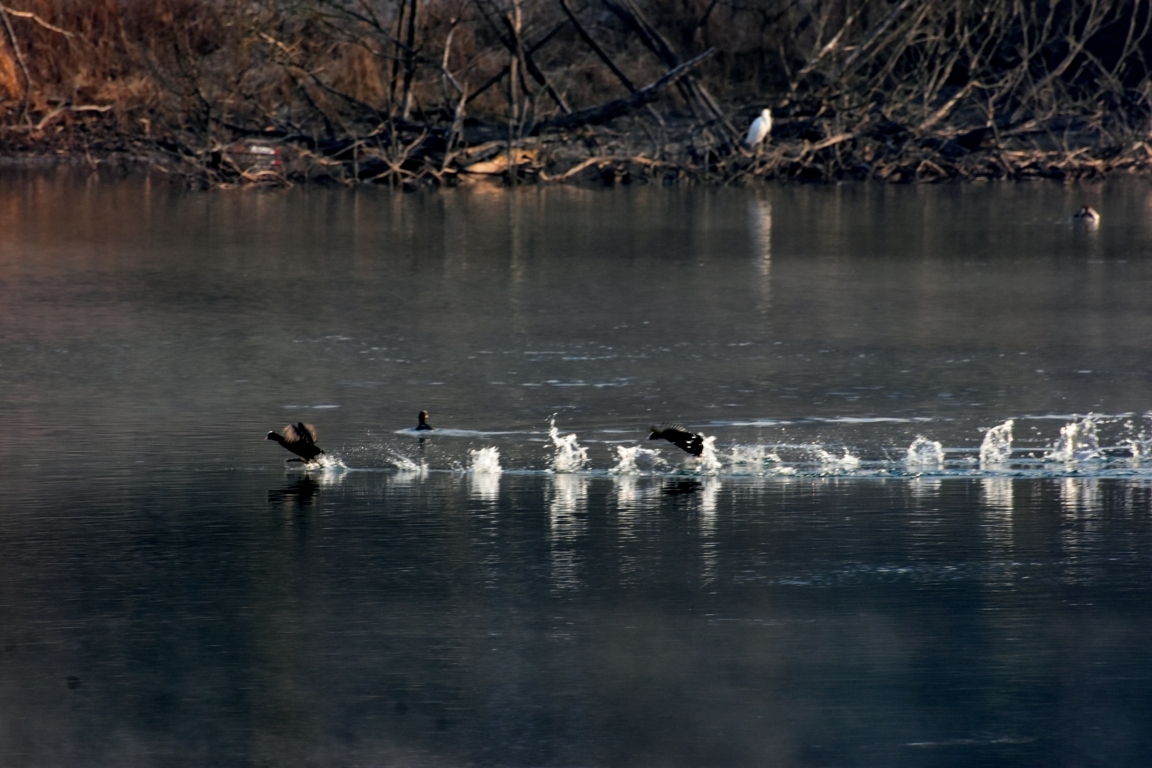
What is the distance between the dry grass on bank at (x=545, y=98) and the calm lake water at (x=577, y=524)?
13.2 meters

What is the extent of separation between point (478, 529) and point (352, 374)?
3.83 m

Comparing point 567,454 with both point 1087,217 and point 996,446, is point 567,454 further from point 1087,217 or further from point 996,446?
point 1087,217

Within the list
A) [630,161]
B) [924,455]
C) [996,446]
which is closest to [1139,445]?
[996,446]

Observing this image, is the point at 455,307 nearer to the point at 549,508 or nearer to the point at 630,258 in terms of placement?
the point at 630,258

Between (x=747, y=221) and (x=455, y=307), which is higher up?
(x=747, y=221)

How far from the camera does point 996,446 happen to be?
788 centimetres

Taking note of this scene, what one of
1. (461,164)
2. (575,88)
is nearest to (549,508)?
(461,164)

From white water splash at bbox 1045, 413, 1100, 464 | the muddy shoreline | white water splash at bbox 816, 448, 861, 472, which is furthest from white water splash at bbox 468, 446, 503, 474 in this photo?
the muddy shoreline

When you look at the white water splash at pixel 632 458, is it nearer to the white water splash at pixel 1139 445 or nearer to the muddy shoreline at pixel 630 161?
the white water splash at pixel 1139 445

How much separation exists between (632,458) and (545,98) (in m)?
26.7

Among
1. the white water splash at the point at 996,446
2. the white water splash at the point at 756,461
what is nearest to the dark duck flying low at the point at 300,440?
the white water splash at the point at 756,461

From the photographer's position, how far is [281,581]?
5785 millimetres

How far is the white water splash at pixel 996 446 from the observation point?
25.0ft

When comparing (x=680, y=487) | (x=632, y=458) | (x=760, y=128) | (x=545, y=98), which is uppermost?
(x=545, y=98)
